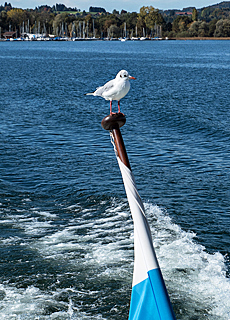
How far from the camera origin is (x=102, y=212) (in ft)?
72.6

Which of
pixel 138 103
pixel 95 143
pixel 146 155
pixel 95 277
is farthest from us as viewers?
pixel 138 103

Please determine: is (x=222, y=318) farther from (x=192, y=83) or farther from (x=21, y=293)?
(x=192, y=83)

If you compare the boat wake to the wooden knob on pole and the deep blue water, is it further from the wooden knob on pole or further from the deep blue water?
the wooden knob on pole

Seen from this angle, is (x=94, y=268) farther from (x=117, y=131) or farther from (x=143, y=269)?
(x=117, y=131)

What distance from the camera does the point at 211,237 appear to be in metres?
19.5

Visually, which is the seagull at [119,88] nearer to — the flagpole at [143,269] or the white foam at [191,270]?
the flagpole at [143,269]

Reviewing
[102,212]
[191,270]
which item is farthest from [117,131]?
[102,212]

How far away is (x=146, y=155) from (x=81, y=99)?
95.1 feet

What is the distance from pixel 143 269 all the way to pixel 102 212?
16.0 metres

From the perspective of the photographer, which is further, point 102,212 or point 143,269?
point 102,212

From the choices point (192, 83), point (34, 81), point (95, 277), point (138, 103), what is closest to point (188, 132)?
point (138, 103)

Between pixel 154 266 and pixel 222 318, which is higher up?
pixel 154 266

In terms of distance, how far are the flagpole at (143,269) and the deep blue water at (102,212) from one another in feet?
27.0

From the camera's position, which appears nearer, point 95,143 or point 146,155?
point 146,155
